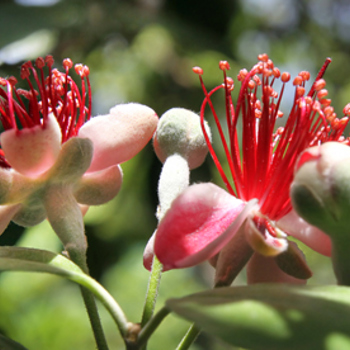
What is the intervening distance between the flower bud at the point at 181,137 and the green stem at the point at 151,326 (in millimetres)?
468

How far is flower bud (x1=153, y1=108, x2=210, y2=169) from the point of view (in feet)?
4.21

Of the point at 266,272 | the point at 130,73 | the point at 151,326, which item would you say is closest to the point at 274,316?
the point at 151,326

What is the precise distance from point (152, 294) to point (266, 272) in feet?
0.74

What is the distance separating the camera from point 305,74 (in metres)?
1.20

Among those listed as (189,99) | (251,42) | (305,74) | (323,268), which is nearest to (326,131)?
(305,74)

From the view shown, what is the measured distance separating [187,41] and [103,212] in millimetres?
1053

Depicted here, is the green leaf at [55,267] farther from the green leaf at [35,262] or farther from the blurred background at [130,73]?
the blurred background at [130,73]

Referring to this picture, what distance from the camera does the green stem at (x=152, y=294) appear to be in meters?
1.03

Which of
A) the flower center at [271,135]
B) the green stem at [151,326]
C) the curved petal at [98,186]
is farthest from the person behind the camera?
the curved petal at [98,186]

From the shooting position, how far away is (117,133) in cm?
119

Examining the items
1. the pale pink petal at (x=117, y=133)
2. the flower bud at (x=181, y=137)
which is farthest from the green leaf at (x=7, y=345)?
the flower bud at (x=181, y=137)

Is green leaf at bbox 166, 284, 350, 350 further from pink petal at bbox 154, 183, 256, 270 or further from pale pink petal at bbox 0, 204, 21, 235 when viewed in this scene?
pale pink petal at bbox 0, 204, 21, 235

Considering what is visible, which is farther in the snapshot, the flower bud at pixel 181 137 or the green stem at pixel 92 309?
the flower bud at pixel 181 137

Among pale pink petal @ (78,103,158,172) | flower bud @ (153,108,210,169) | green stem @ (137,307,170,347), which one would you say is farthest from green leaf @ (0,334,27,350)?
flower bud @ (153,108,210,169)
